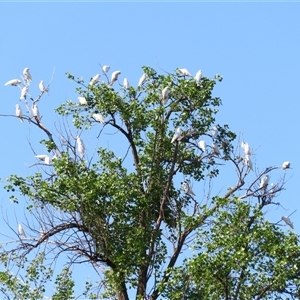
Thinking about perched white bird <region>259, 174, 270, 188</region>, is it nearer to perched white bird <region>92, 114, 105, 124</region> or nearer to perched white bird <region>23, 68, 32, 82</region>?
perched white bird <region>92, 114, 105, 124</region>

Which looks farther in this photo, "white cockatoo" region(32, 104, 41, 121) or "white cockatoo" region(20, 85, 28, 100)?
"white cockatoo" region(20, 85, 28, 100)

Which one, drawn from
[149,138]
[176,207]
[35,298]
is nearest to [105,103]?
[149,138]

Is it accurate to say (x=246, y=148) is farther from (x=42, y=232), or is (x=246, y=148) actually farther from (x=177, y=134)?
(x=42, y=232)

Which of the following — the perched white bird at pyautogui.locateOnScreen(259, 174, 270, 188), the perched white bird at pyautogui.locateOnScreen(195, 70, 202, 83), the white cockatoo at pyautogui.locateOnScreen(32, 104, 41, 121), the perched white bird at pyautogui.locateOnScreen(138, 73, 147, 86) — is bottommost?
the perched white bird at pyautogui.locateOnScreen(259, 174, 270, 188)

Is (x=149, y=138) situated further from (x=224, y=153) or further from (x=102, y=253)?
(x=102, y=253)

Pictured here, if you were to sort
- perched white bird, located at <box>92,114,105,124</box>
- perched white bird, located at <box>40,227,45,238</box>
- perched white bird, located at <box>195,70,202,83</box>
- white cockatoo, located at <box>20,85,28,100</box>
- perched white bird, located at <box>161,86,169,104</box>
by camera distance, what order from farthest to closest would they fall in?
white cockatoo, located at <box>20,85,28,100</box> < perched white bird, located at <box>92,114,105,124</box> < perched white bird, located at <box>195,70,202,83</box> < perched white bird, located at <box>161,86,169,104</box> < perched white bird, located at <box>40,227,45,238</box>

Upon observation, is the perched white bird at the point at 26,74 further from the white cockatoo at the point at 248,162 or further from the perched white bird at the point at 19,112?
the white cockatoo at the point at 248,162

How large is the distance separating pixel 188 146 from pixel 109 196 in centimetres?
157

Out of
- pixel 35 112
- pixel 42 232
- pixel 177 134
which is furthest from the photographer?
pixel 35 112

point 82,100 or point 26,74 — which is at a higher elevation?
point 26,74

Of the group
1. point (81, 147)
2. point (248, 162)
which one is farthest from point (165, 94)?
point (248, 162)

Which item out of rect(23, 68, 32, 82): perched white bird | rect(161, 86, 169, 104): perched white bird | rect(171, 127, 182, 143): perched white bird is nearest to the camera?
rect(171, 127, 182, 143): perched white bird

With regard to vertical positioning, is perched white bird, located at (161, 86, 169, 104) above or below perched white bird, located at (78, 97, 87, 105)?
below

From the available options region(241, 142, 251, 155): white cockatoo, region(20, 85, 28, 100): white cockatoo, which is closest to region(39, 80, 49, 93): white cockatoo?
region(20, 85, 28, 100): white cockatoo
